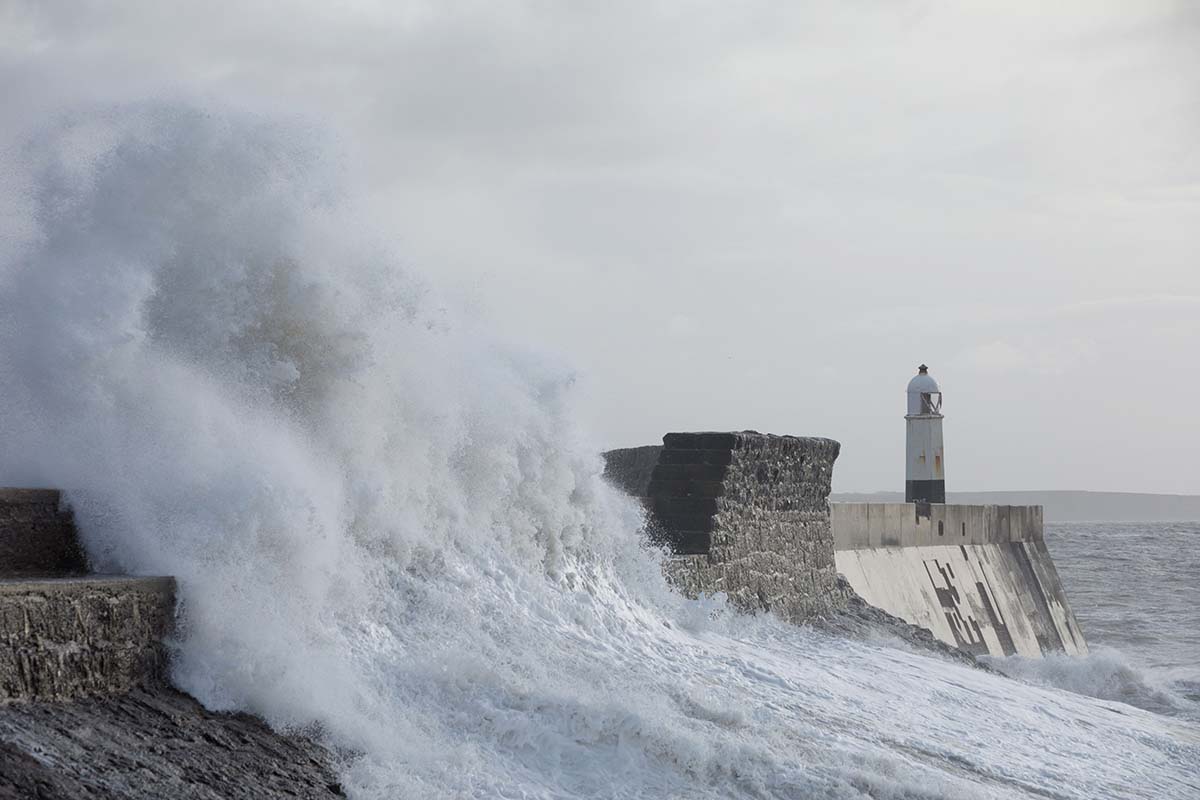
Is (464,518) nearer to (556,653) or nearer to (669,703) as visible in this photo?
(556,653)

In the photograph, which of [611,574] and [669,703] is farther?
[611,574]

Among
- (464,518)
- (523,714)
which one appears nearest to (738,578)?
(464,518)

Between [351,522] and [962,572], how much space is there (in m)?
12.2

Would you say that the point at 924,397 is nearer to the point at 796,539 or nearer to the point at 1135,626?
the point at 1135,626

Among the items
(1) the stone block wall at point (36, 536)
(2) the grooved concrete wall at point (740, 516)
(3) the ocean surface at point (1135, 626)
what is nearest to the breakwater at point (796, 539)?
(2) the grooved concrete wall at point (740, 516)

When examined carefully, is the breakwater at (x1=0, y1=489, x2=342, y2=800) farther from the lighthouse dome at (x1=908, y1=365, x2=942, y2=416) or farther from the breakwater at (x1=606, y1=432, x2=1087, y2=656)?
the lighthouse dome at (x1=908, y1=365, x2=942, y2=416)

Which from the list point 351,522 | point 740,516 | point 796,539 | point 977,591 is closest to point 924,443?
point 977,591

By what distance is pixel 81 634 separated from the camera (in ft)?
11.5

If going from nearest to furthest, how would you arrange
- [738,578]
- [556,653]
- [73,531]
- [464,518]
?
1. [73,531]
2. [556,653]
3. [464,518]
4. [738,578]

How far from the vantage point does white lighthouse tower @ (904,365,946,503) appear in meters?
20.4

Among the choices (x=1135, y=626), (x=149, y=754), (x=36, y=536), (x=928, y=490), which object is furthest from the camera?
(x=1135, y=626)

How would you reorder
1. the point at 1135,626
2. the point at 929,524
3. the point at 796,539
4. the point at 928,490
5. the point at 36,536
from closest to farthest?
1. the point at 36,536
2. the point at 796,539
3. the point at 929,524
4. the point at 928,490
5. the point at 1135,626

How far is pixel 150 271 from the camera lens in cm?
465

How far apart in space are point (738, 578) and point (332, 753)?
4.65m
